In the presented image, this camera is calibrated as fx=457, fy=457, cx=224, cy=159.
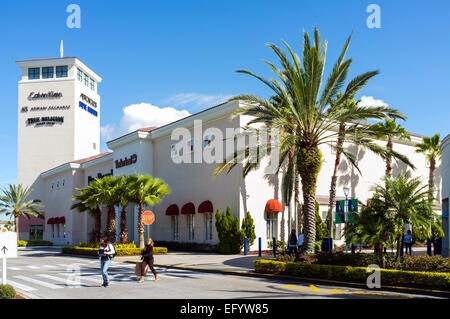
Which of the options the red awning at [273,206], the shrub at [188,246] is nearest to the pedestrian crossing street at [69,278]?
the shrub at [188,246]

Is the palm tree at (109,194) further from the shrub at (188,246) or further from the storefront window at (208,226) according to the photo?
the storefront window at (208,226)

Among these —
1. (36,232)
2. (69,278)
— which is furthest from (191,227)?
(36,232)

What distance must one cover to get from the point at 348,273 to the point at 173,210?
2223 centimetres

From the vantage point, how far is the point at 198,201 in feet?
112

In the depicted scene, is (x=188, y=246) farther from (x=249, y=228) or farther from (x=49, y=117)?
(x=49, y=117)

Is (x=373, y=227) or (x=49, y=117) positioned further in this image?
(x=49, y=117)

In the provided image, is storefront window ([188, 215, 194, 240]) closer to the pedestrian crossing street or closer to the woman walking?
the pedestrian crossing street

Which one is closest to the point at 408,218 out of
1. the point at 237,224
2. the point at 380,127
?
the point at 380,127

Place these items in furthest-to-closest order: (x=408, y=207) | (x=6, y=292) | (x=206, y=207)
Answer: (x=206, y=207)
(x=408, y=207)
(x=6, y=292)

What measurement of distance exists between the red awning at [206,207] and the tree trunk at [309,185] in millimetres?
13968

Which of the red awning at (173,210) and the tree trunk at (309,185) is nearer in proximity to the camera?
the tree trunk at (309,185)

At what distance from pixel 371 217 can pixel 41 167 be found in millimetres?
59592

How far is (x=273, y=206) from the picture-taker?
30.9 m

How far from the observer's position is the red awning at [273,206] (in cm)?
3082
